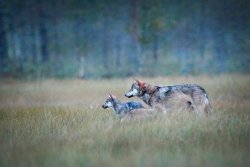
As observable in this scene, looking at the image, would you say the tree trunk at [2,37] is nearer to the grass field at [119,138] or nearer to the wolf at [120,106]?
the grass field at [119,138]

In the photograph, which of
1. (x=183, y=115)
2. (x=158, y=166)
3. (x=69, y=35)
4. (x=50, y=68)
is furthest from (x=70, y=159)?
(x=69, y=35)

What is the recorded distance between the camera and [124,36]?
123 feet

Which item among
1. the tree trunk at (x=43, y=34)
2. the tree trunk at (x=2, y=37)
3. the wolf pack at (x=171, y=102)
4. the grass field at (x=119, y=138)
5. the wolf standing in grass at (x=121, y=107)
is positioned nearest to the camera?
the grass field at (x=119, y=138)

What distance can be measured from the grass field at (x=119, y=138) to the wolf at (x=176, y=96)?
1.41ft

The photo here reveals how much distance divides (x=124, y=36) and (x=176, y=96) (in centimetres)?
2537

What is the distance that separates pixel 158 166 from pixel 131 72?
22.0 metres

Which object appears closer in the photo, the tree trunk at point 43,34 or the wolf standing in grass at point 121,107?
the wolf standing in grass at point 121,107

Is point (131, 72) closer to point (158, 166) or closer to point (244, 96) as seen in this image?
point (244, 96)

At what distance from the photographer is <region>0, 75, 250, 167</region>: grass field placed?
838cm

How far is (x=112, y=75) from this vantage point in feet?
95.3

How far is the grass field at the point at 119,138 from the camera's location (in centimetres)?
838

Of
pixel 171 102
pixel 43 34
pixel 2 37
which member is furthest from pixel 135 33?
pixel 171 102

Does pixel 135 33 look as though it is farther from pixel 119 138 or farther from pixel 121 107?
pixel 119 138

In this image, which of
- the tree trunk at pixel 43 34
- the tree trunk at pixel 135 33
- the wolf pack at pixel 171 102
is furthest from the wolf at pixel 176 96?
the tree trunk at pixel 43 34
